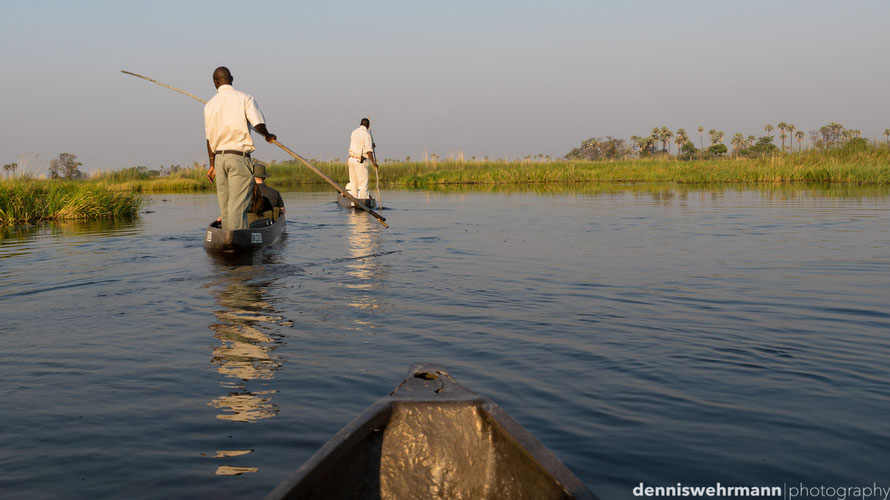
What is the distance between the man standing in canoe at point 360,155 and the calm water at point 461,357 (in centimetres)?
843

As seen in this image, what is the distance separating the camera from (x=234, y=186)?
9133 millimetres

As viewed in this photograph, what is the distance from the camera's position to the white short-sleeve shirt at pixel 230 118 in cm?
886

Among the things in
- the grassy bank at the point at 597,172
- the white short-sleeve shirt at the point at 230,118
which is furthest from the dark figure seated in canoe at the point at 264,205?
the grassy bank at the point at 597,172

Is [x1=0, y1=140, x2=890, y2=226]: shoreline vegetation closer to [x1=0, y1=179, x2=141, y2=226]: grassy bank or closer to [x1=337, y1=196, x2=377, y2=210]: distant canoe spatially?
[x1=0, y1=179, x2=141, y2=226]: grassy bank

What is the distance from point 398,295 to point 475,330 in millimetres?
1597

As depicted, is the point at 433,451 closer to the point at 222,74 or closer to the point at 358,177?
the point at 222,74

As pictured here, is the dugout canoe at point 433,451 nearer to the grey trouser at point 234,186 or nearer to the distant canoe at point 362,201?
the grey trouser at point 234,186

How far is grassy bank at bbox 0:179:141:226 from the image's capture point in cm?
1533

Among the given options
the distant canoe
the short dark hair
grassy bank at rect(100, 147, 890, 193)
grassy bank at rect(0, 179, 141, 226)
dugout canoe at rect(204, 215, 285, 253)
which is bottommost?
dugout canoe at rect(204, 215, 285, 253)

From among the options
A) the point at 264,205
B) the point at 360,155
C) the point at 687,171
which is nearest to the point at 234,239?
the point at 264,205

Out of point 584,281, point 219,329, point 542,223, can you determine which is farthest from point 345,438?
point 542,223

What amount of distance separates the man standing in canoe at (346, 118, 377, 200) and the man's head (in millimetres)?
8158

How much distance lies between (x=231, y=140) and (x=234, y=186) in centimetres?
63

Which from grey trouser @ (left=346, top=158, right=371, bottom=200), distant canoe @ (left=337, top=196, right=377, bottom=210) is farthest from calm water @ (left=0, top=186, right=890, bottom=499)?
grey trouser @ (left=346, top=158, right=371, bottom=200)
